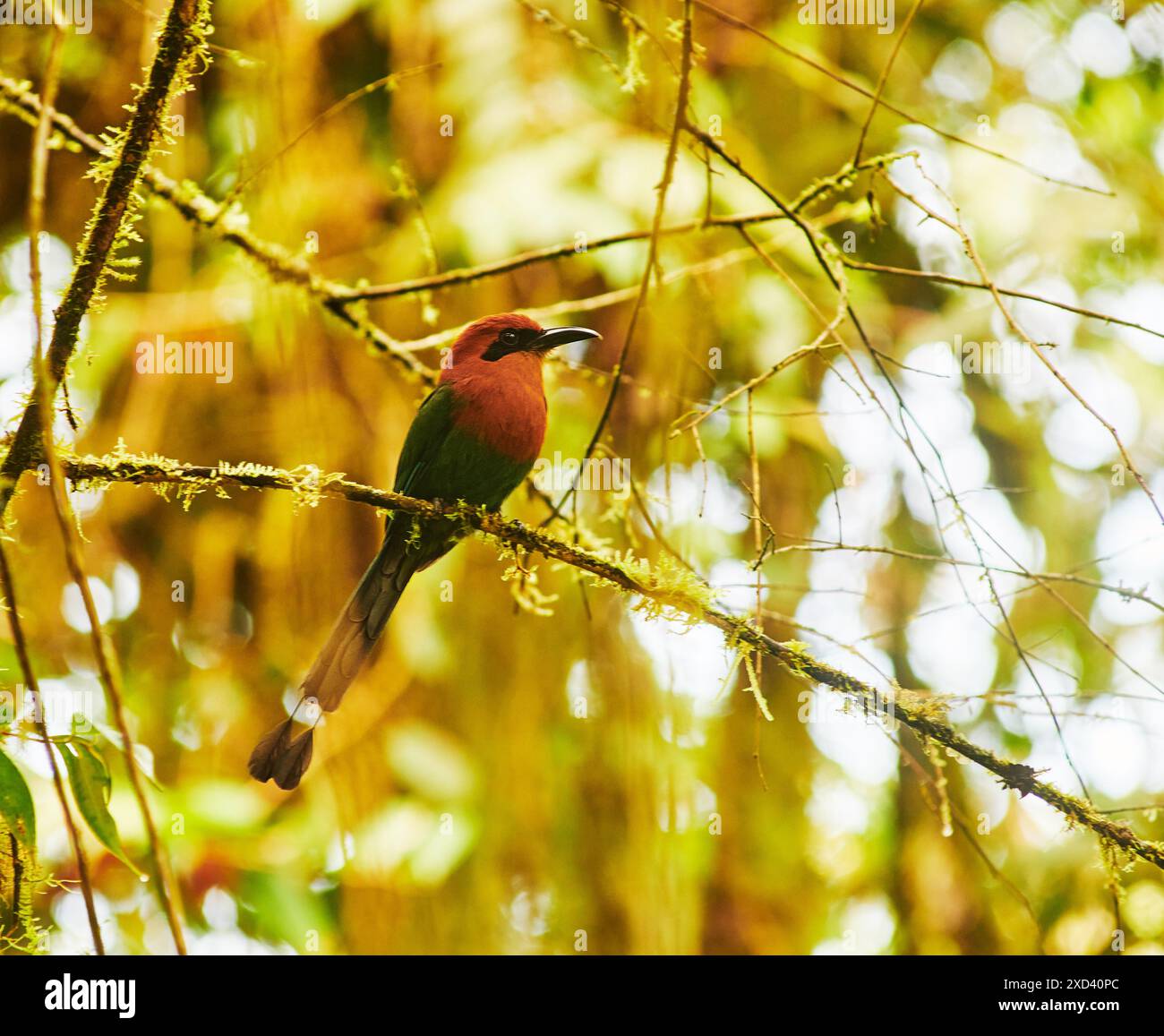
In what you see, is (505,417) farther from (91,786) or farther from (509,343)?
(91,786)

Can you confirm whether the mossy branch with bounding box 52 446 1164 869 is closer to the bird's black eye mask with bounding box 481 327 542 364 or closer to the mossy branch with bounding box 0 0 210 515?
the mossy branch with bounding box 0 0 210 515

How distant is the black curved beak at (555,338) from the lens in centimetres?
337

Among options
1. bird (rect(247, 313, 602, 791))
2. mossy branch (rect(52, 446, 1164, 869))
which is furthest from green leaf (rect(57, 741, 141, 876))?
bird (rect(247, 313, 602, 791))

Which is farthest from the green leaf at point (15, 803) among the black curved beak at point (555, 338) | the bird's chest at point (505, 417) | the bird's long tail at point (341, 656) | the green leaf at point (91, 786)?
the black curved beak at point (555, 338)

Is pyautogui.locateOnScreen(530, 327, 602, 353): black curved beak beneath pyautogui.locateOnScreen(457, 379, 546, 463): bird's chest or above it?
above

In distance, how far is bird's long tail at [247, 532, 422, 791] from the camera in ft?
7.75

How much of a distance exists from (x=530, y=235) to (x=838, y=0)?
237cm

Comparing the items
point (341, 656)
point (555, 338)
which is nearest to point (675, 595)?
point (341, 656)

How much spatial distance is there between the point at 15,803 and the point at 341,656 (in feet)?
3.35

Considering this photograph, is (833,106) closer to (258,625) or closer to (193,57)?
(258,625)

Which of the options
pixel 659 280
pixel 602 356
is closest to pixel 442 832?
pixel 602 356

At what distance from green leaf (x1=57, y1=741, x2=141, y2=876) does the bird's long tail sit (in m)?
0.45

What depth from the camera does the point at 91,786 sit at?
6.19 feet

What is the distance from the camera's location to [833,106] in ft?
17.9
